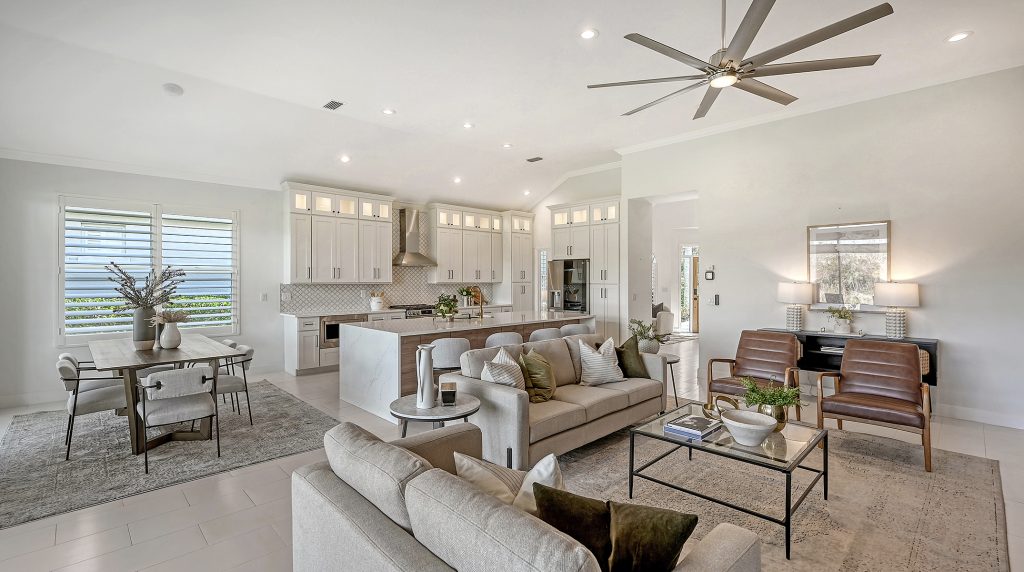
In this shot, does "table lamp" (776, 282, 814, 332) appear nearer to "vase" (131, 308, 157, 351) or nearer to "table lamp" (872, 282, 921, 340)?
"table lamp" (872, 282, 921, 340)

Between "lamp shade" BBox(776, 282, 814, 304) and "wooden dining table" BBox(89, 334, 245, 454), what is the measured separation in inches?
224

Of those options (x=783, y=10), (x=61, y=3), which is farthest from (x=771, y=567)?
(x=61, y=3)

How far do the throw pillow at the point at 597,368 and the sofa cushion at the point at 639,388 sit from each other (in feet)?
0.25

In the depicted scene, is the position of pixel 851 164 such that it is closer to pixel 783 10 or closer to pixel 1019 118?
pixel 1019 118

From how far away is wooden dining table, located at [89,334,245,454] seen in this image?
3.62 m

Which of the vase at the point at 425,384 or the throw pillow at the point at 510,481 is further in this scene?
the vase at the point at 425,384

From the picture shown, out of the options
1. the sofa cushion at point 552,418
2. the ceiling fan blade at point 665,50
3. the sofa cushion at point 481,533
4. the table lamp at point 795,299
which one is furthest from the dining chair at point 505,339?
the sofa cushion at point 481,533

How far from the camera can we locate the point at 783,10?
3424 mm

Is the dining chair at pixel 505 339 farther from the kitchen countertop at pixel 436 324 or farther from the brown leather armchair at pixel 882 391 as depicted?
the brown leather armchair at pixel 882 391

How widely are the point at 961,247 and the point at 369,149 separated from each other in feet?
22.4

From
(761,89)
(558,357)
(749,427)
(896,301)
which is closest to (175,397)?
(558,357)

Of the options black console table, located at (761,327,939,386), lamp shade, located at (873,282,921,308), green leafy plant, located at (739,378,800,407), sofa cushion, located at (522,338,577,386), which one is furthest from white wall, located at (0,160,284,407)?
lamp shade, located at (873,282,921,308)

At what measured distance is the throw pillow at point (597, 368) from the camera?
4.20 meters

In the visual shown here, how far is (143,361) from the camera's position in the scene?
3643 millimetres
